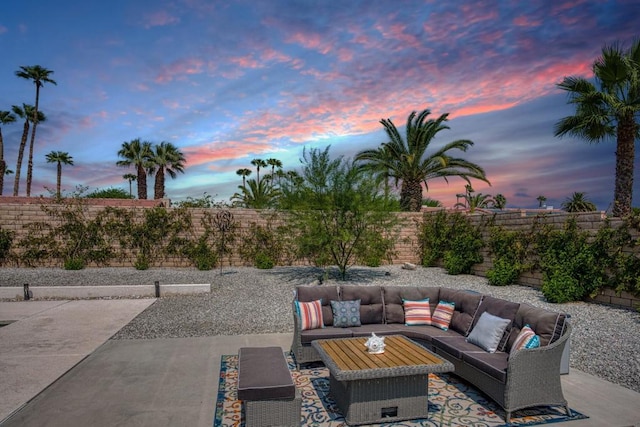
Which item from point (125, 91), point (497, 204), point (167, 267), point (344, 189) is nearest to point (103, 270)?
point (167, 267)

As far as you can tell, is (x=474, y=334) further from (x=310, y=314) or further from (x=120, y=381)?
(x=120, y=381)

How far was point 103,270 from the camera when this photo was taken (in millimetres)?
14812

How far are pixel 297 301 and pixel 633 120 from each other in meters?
12.0

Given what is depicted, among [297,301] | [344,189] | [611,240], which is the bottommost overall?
[297,301]

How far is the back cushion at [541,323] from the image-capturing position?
443 cm

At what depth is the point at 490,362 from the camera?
4457 mm

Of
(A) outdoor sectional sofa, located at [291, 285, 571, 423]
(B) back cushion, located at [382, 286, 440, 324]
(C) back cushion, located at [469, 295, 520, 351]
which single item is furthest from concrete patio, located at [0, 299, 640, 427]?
(B) back cushion, located at [382, 286, 440, 324]

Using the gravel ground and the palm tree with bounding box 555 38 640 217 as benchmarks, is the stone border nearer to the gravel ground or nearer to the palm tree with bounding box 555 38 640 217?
the gravel ground

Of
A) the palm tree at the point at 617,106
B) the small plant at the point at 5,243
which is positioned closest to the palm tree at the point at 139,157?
the small plant at the point at 5,243

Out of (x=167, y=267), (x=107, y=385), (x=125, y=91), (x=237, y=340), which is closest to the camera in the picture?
(x=107, y=385)

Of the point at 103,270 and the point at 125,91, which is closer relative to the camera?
the point at 125,91

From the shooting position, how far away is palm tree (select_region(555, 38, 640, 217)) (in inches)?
469

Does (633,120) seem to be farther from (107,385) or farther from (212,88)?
(107,385)

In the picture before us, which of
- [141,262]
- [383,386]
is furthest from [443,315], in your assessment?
[141,262]
